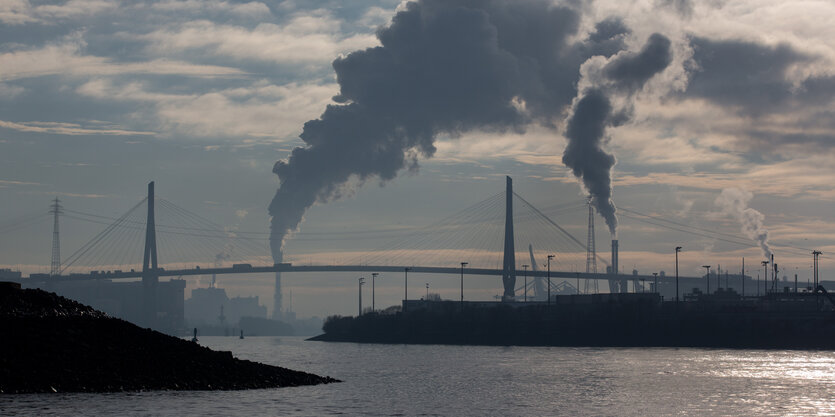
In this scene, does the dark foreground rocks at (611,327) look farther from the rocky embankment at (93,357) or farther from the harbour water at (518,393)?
the rocky embankment at (93,357)

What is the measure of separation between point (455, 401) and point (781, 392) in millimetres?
22439

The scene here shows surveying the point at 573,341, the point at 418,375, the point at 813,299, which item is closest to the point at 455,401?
the point at 418,375

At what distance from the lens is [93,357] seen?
65.6m

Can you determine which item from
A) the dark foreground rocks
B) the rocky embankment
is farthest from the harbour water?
the dark foreground rocks

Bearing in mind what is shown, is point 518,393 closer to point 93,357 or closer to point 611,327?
point 93,357

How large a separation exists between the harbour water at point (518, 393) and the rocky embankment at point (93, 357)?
201 cm

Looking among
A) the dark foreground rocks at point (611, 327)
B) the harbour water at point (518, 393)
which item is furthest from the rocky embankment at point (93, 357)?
the dark foreground rocks at point (611, 327)

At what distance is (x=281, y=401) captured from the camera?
62.6 meters

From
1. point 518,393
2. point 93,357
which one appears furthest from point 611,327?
point 93,357

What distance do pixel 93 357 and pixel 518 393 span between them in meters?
27.5

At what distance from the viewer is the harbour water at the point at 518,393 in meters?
58.7

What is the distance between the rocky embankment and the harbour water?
Answer: 2012mm

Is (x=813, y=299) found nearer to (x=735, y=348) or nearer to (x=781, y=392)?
(x=735, y=348)

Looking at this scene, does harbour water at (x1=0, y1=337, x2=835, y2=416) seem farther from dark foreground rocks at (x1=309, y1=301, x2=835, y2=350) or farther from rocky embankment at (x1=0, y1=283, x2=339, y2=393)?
dark foreground rocks at (x1=309, y1=301, x2=835, y2=350)
